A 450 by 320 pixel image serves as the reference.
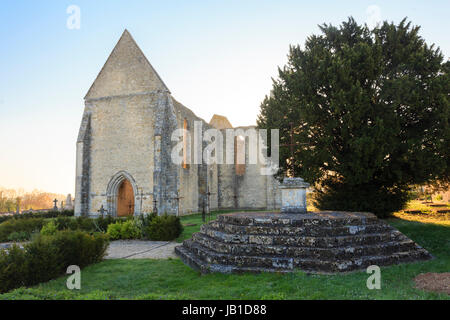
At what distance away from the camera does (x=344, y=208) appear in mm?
12875

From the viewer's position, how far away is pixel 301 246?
604cm

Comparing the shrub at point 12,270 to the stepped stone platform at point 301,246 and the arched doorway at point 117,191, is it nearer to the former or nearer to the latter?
the stepped stone platform at point 301,246

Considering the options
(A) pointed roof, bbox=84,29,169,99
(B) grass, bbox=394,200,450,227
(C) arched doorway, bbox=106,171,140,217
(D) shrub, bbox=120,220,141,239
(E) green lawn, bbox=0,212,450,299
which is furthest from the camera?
(A) pointed roof, bbox=84,29,169,99

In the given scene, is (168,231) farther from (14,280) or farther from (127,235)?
(14,280)

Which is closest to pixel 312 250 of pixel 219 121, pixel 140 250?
pixel 140 250

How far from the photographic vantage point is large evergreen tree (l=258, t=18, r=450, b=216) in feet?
34.1

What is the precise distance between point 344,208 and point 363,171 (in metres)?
2.80

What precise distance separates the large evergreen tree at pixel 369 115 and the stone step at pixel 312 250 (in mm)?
4370

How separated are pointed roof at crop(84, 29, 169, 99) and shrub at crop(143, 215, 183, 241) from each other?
1126cm

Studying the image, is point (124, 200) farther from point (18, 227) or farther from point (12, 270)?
point (12, 270)

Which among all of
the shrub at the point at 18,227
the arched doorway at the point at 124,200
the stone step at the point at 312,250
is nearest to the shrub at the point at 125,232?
the shrub at the point at 18,227

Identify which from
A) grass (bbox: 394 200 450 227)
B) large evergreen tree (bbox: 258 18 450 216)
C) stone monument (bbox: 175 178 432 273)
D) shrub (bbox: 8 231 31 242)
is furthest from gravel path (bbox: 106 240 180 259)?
A: grass (bbox: 394 200 450 227)

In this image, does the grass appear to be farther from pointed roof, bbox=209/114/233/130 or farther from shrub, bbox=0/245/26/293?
pointed roof, bbox=209/114/233/130
